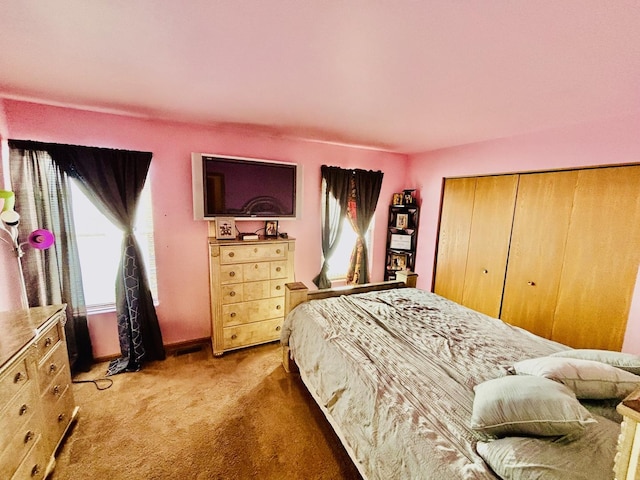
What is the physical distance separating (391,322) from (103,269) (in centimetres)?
275

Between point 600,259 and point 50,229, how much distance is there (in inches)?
181

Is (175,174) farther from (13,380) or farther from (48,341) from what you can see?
(13,380)

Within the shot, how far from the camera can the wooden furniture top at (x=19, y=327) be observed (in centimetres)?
130

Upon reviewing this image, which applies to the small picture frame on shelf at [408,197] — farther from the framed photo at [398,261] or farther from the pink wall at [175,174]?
the pink wall at [175,174]

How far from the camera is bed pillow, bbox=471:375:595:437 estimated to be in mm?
936

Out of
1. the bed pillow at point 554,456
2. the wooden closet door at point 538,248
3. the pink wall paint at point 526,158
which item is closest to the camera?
the bed pillow at point 554,456

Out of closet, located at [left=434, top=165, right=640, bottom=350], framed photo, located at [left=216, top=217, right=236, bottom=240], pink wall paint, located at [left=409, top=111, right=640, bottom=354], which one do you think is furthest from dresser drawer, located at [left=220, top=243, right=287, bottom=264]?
closet, located at [left=434, top=165, right=640, bottom=350]

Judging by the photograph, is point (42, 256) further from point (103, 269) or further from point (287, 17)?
point (287, 17)

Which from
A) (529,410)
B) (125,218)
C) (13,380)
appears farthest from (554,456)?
(125,218)

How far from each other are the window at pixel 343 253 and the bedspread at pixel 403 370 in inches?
50.2

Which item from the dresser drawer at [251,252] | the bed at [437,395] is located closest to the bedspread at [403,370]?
the bed at [437,395]

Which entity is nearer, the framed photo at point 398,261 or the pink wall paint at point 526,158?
the pink wall paint at point 526,158

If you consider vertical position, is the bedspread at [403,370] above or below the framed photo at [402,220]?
below

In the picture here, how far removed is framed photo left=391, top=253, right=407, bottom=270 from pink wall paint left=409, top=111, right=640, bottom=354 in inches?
7.9
